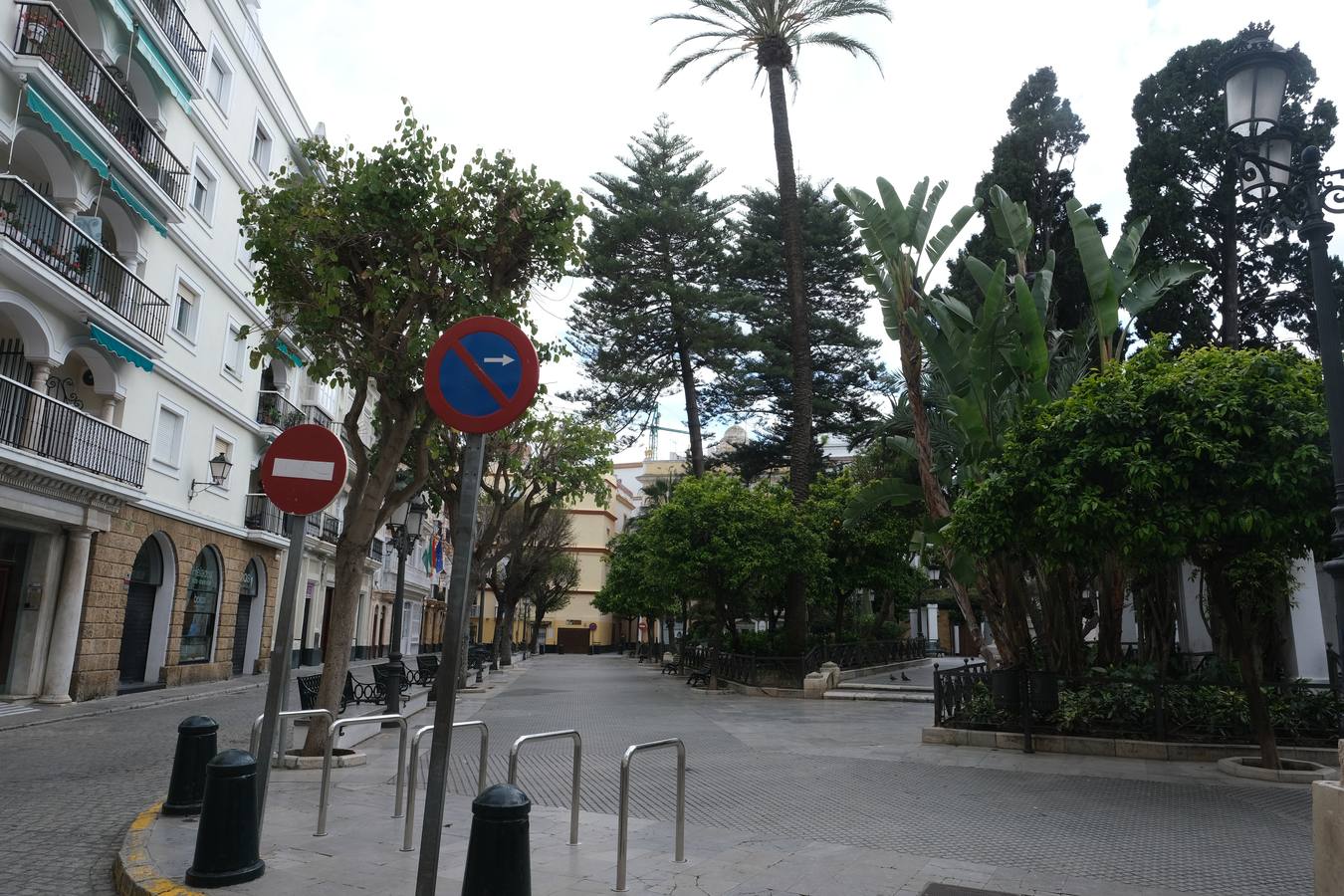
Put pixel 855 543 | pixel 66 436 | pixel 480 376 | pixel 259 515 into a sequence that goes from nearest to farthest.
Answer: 1. pixel 480 376
2. pixel 66 436
3. pixel 259 515
4. pixel 855 543

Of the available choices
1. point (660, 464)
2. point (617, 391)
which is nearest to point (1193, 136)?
point (617, 391)

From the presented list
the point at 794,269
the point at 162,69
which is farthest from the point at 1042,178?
the point at 162,69

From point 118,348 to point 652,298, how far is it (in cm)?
1847

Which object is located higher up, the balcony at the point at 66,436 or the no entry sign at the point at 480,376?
the balcony at the point at 66,436

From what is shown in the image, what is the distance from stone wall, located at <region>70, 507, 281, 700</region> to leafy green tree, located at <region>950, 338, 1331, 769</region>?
17990 mm

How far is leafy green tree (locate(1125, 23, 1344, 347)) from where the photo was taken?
21.8 meters

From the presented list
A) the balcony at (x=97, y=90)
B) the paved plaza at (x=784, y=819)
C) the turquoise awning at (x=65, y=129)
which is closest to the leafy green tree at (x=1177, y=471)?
the paved plaza at (x=784, y=819)

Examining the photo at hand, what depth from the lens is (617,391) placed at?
108ft

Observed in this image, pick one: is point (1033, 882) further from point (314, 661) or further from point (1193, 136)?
point (314, 661)

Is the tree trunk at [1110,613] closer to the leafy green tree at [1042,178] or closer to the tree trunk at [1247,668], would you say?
the tree trunk at [1247,668]

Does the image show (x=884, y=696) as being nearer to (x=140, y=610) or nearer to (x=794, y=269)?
(x=794, y=269)

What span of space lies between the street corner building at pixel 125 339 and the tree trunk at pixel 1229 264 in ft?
67.5

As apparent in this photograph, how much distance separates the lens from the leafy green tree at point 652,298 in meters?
32.0

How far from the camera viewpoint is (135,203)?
18.7 metres
